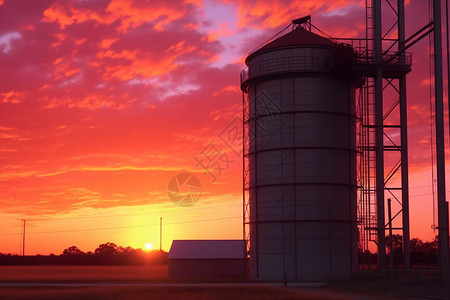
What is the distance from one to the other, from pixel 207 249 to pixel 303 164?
11.8 metres

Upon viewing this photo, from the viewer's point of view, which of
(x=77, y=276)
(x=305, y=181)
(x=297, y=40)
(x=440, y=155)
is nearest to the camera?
(x=440, y=155)

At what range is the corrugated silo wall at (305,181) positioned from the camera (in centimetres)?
4891

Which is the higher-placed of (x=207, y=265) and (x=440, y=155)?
(x=440, y=155)

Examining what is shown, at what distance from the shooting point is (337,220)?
49344 mm

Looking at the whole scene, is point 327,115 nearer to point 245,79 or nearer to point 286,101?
point 286,101

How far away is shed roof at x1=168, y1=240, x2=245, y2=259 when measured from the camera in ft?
173

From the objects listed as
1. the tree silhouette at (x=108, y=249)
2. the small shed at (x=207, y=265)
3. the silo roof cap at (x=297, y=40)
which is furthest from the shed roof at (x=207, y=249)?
the tree silhouette at (x=108, y=249)

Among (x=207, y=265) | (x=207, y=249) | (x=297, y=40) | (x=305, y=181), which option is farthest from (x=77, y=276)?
(x=297, y=40)

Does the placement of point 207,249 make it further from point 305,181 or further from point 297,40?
point 297,40

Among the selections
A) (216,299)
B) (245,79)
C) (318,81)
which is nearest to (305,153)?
(318,81)

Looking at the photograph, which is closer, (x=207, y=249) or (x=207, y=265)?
(x=207, y=265)

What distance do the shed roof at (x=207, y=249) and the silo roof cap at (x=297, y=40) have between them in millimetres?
16709

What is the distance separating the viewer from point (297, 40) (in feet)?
171

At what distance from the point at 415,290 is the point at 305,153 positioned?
19310 millimetres
